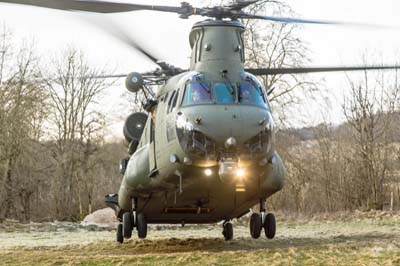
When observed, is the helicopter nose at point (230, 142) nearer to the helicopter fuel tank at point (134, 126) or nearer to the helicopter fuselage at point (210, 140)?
the helicopter fuselage at point (210, 140)

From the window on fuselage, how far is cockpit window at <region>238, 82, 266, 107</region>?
17 cm

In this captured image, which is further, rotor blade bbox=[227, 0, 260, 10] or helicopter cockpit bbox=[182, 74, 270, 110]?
rotor blade bbox=[227, 0, 260, 10]

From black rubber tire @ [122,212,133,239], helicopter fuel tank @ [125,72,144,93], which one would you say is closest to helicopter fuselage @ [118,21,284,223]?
black rubber tire @ [122,212,133,239]

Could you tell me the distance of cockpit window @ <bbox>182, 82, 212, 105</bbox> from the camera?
10.9m

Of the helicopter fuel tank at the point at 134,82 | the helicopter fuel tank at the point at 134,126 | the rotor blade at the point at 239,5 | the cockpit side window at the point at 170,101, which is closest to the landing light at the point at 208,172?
the cockpit side window at the point at 170,101

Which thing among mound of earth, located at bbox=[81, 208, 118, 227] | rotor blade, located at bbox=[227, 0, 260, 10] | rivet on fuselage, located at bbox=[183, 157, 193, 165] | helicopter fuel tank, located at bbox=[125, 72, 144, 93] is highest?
rotor blade, located at bbox=[227, 0, 260, 10]

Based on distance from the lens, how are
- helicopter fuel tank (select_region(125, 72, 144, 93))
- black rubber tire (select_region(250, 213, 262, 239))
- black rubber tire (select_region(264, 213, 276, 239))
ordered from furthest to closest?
helicopter fuel tank (select_region(125, 72, 144, 93)) → black rubber tire (select_region(250, 213, 262, 239)) → black rubber tire (select_region(264, 213, 276, 239))

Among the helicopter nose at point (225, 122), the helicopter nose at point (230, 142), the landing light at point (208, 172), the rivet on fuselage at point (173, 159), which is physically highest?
the helicopter nose at point (225, 122)

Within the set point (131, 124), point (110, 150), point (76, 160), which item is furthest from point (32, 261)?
point (110, 150)

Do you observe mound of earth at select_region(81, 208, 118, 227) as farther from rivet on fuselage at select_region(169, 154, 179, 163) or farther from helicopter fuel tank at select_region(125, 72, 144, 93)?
rivet on fuselage at select_region(169, 154, 179, 163)

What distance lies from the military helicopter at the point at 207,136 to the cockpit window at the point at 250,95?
25mm

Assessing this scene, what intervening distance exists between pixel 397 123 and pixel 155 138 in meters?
21.9

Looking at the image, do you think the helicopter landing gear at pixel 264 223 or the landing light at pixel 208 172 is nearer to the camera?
the landing light at pixel 208 172

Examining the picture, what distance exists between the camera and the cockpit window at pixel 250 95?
11.1 m
